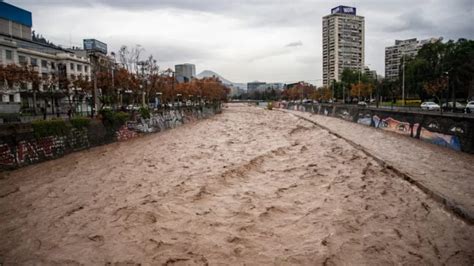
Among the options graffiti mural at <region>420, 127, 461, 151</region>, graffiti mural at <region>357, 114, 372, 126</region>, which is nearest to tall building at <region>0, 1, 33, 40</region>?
graffiti mural at <region>357, 114, 372, 126</region>

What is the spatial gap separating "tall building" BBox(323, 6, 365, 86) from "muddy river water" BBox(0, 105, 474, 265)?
15557 centimetres

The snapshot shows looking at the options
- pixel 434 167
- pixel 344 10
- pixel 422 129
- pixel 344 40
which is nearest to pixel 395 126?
pixel 422 129

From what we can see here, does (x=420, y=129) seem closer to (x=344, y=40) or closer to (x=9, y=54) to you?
(x=9, y=54)

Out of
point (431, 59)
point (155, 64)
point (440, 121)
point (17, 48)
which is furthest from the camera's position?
point (431, 59)

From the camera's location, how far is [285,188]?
12430mm

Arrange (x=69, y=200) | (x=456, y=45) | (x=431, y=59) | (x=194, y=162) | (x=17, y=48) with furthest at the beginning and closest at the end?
(x=431, y=59)
(x=456, y=45)
(x=17, y=48)
(x=194, y=162)
(x=69, y=200)

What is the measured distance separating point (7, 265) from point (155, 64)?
5269 cm

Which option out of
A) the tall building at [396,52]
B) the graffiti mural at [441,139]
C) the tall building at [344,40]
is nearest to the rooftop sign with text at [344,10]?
the tall building at [344,40]

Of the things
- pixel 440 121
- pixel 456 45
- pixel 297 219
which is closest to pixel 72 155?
pixel 297 219

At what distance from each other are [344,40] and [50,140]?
539ft

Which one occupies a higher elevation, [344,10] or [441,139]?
[344,10]

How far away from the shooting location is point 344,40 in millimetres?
164125

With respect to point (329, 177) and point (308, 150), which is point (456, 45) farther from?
point (329, 177)

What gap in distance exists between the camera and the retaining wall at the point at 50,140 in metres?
17.2
